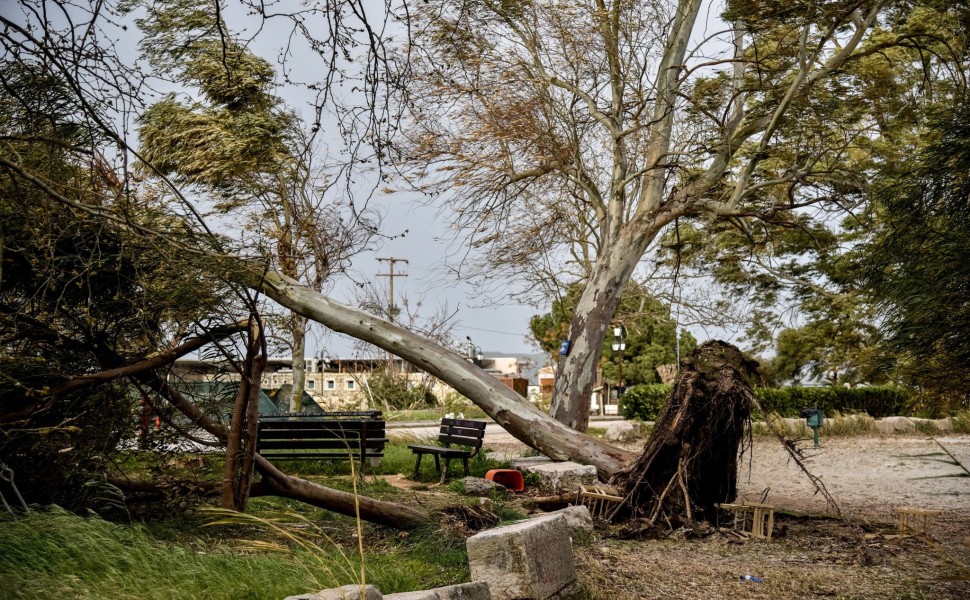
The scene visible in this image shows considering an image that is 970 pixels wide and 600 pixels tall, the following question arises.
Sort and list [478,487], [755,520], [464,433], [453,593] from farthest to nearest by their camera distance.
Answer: [464,433] < [478,487] < [755,520] < [453,593]

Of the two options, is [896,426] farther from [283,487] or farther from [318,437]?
[283,487]

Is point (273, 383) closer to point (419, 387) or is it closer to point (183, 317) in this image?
point (419, 387)

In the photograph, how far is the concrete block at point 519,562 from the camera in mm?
4703

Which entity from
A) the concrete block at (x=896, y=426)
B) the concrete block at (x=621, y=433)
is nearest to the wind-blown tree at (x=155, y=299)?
the concrete block at (x=621, y=433)

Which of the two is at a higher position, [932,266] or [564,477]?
[932,266]

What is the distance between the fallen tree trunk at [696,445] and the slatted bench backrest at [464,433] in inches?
127

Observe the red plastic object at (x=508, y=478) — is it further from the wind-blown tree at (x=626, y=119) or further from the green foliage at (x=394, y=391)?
the green foliage at (x=394, y=391)

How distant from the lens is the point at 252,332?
Result: 6.66 metres

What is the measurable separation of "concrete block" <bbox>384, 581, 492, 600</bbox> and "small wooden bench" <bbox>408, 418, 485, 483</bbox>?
6341mm

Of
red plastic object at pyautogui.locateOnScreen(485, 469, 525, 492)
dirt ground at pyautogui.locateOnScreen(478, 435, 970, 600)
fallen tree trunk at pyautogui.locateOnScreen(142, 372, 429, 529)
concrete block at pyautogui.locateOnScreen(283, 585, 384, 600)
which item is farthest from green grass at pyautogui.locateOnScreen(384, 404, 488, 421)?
concrete block at pyautogui.locateOnScreen(283, 585, 384, 600)

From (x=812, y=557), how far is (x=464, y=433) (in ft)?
18.9

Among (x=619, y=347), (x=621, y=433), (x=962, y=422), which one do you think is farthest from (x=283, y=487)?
(x=619, y=347)

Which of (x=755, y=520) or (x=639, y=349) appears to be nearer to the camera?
(x=755, y=520)

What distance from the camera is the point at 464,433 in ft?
38.0
